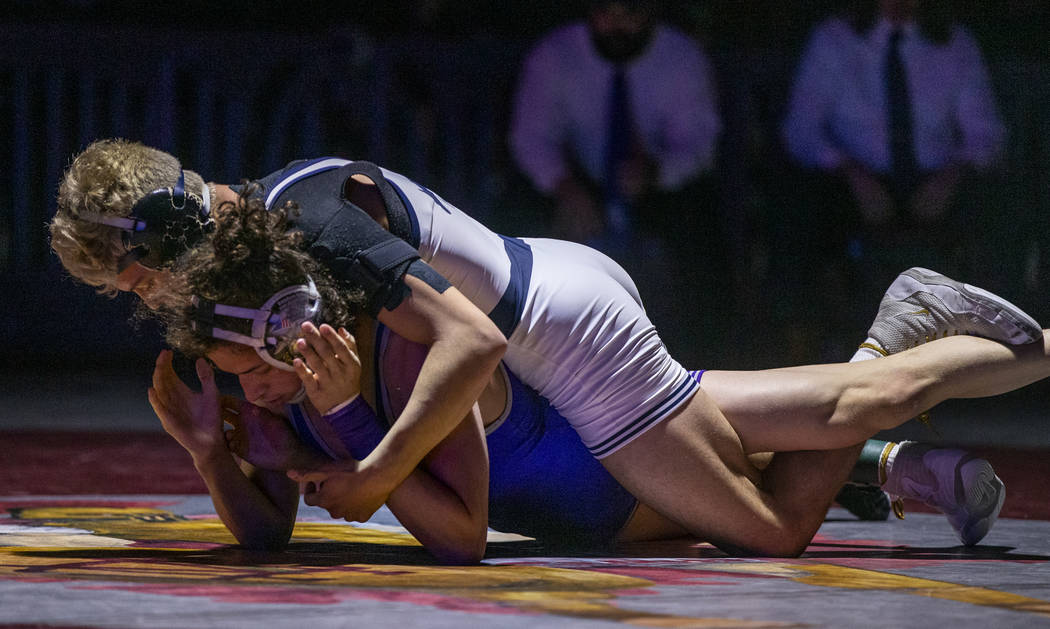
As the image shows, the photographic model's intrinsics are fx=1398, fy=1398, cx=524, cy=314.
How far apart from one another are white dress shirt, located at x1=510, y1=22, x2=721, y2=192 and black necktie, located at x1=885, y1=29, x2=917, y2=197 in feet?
2.33

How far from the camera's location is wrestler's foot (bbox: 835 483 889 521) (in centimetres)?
309

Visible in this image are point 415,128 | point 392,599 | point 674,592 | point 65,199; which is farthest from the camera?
point 415,128

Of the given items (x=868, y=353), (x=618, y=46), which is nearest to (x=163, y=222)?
(x=868, y=353)

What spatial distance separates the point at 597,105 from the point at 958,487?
284cm

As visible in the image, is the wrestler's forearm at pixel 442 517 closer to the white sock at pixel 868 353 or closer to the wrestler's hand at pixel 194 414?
the wrestler's hand at pixel 194 414

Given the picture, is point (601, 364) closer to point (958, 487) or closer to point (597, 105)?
point (958, 487)

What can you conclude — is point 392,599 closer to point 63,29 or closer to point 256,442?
point 256,442

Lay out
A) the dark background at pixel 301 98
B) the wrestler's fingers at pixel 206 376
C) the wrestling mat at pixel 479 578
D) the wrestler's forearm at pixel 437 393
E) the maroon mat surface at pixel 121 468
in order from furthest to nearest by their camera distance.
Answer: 1. the dark background at pixel 301 98
2. the maroon mat surface at pixel 121 468
3. the wrestler's fingers at pixel 206 376
4. the wrestler's forearm at pixel 437 393
5. the wrestling mat at pixel 479 578

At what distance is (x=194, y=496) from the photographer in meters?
3.42

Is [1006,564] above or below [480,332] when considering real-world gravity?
below

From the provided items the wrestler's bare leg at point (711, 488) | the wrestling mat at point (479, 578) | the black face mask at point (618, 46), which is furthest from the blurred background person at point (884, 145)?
the wrestler's bare leg at point (711, 488)

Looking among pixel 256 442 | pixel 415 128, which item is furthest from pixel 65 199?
pixel 415 128

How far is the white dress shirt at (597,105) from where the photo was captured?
17.2 ft

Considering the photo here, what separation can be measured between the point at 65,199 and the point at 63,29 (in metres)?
4.10
